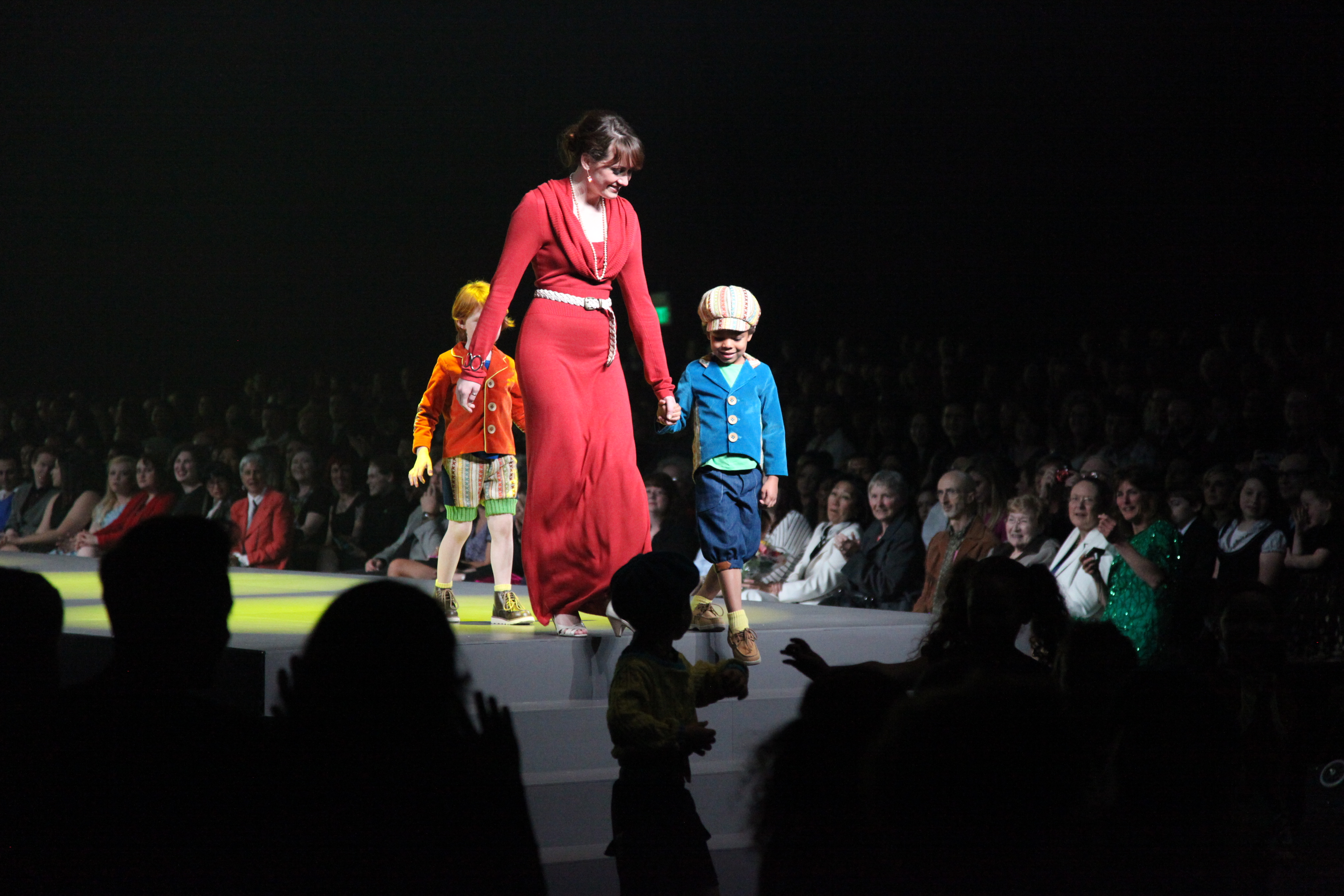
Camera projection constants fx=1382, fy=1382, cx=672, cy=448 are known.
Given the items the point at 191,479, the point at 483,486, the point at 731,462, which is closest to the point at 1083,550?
the point at 731,462

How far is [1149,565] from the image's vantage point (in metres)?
4.57

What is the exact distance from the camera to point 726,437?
4.09 m

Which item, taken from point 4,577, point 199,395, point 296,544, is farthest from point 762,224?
point 4,577

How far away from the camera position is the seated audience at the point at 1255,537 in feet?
15.5

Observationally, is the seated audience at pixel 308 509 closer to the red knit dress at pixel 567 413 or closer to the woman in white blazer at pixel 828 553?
the woman in white blazer at pixel 828 553

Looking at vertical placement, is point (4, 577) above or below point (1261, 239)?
below

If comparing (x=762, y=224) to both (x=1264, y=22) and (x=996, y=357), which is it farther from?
(x=1264, y=22)

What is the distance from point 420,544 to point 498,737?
5.78m

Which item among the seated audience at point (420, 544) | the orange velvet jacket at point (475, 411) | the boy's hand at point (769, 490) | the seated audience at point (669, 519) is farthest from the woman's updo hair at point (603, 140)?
the seated audience at point (420, 544)

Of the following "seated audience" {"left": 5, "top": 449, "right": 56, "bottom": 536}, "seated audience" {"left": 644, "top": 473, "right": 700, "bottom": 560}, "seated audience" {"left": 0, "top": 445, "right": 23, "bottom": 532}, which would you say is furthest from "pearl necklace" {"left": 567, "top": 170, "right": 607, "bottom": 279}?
"seated audience" {"left": 0, "top": 445, "right": 23, "bottom": 532}

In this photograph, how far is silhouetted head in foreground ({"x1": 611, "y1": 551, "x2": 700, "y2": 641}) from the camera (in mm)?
2705

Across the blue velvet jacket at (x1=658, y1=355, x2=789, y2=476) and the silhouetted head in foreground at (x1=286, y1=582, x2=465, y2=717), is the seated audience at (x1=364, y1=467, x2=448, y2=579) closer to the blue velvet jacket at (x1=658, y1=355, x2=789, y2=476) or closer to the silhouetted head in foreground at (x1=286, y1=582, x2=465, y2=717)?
the blue velvet jacket at (x1=658, y1=355, x2=789, y2=476)

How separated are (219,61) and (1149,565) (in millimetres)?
8308

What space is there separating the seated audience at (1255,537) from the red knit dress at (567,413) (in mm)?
2140
